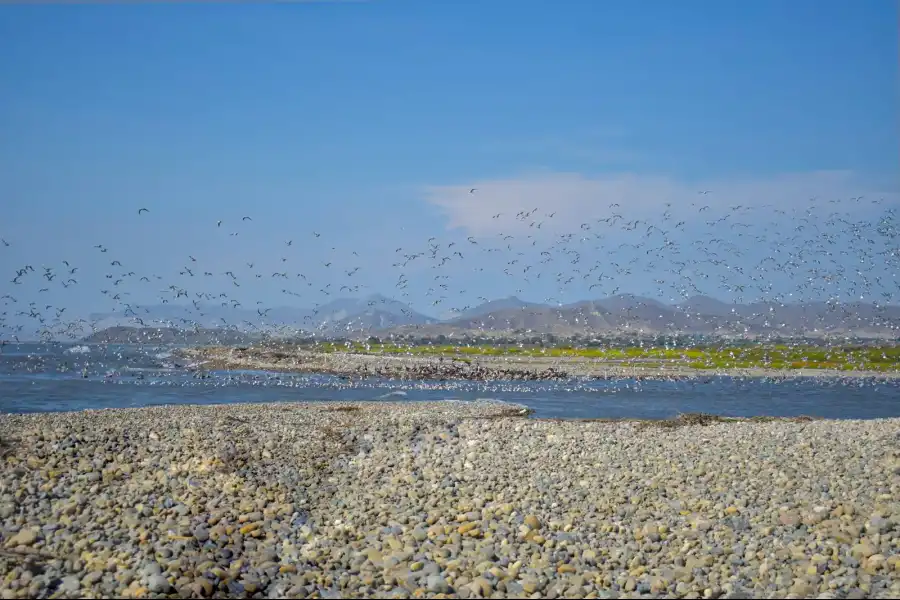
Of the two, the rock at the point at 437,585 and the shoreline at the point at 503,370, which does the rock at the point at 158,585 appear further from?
the shoreline at the point at 503,370

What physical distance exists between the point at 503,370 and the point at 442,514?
36.6m

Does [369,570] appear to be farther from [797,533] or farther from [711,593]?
[797,533]

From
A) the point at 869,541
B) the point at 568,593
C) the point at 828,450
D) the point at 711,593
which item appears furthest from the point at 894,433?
the point at 568,593

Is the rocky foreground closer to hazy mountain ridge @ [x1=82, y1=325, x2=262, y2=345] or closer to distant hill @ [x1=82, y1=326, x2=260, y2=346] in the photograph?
distant hill @ [x1=82, y1=326, x2=260, y2=346]

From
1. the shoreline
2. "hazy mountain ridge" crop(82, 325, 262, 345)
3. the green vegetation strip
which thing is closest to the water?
the shoreline

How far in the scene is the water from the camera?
29.1 meters

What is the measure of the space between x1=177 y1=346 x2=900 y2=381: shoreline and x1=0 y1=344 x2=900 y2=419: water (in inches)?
103

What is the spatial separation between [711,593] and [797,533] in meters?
2.26

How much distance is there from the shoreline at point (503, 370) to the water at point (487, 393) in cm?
261

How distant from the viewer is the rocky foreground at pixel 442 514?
9039 millimetres

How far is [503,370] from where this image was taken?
156 ft

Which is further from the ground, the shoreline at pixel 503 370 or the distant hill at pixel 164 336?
the distant hill at pixel 164 336

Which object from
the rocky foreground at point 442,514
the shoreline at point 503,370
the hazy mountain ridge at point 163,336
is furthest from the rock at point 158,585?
the hazy mountain ridge at point 163,336

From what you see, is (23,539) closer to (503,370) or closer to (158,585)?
(158,585)
